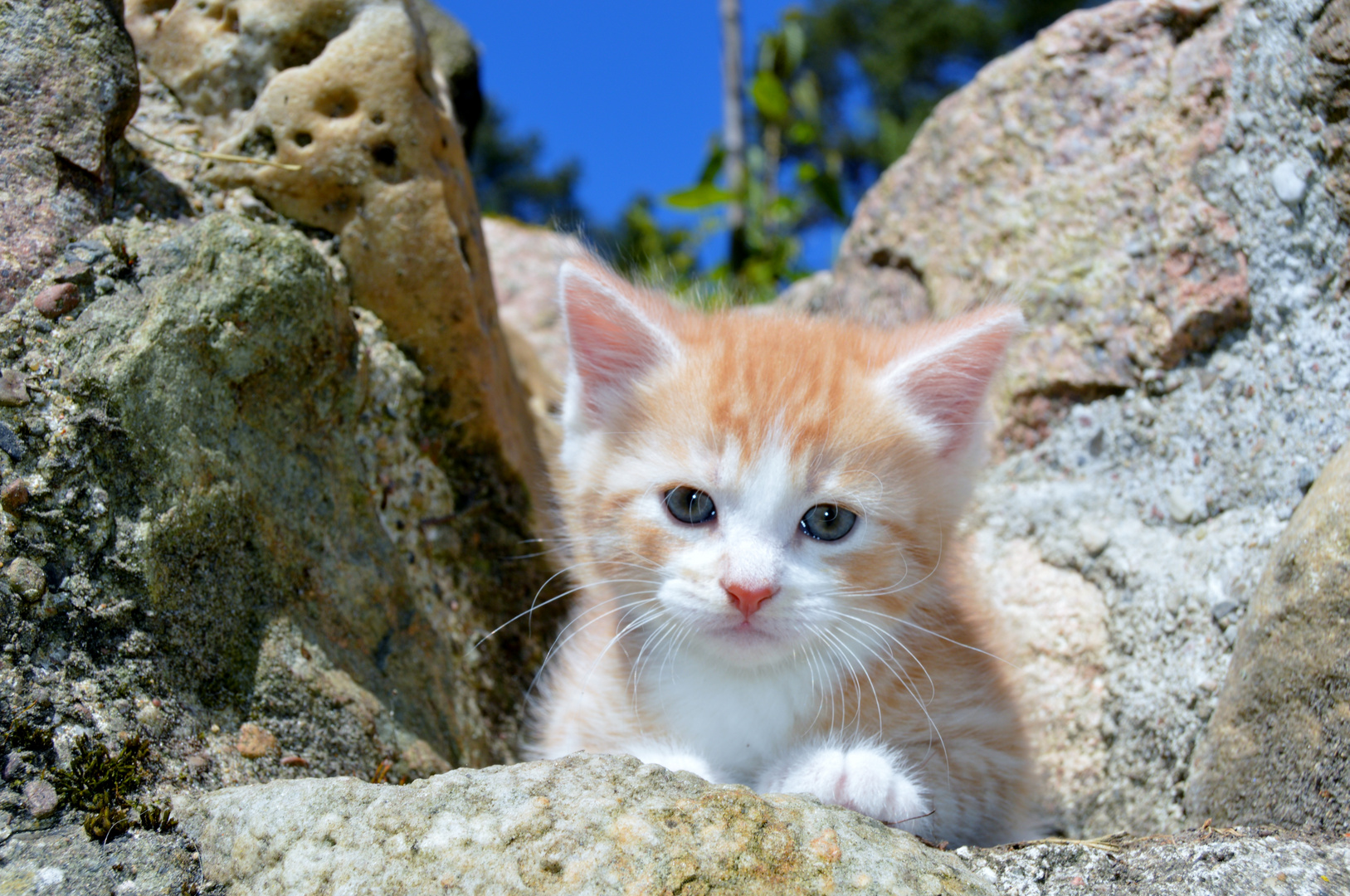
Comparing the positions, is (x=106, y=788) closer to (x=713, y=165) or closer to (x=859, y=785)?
(x=859, y=785)

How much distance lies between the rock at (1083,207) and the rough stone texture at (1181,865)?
3.74ft

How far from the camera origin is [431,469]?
6.98ft

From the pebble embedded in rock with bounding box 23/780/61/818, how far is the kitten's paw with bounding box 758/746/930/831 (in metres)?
1.02

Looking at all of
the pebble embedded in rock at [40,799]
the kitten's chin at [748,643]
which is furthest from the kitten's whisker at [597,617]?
the pebble embedded in rock at [40,799]

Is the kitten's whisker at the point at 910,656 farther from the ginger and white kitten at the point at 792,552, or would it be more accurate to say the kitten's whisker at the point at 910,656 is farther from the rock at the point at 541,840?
the rock at the point at 541,840

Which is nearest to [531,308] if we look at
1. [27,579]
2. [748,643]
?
[748,643]

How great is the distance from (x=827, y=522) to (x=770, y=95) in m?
3.63

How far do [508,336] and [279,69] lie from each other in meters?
1.40

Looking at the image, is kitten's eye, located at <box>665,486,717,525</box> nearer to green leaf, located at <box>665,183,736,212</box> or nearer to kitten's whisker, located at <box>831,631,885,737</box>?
kitten's whisker, located at <box>831,631,885,737</box>

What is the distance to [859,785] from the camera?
144cm

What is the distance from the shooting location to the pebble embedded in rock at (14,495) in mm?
1294

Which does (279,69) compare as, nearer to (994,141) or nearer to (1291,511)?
(994,141)

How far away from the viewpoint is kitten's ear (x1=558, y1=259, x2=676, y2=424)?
1.70 m

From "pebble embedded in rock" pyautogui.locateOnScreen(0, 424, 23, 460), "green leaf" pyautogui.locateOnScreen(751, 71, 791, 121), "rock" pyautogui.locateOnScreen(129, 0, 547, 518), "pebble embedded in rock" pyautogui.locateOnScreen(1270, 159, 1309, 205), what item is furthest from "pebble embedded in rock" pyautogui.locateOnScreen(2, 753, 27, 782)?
"green leaf" pyautogui.locateOnScreen(751, 71, 791, 121)
